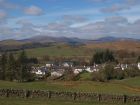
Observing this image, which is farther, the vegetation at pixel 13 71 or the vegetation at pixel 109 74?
the vegetation at pixel 13 71

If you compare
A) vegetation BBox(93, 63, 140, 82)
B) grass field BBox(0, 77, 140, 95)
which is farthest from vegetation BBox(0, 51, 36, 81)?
grass field BBox(0, 77, 140, 95)

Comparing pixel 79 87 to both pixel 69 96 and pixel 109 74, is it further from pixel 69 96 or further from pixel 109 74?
pixel 109 74

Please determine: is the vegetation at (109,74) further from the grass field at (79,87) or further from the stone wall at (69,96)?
the stone wall at (69,96)

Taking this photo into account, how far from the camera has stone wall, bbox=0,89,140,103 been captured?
40.4m

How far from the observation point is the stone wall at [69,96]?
40.4m

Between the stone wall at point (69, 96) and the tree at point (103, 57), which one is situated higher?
the tree at point (103, 57)

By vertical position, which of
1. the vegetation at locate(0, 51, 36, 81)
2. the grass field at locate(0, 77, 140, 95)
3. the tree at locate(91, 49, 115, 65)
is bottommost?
the grass field at locate(0, 77, 140, 95)

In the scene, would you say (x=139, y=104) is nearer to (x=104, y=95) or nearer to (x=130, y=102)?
(x=130, y=102)

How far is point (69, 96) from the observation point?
4144 cm

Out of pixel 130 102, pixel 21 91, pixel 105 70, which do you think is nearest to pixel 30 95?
pixel 21 91

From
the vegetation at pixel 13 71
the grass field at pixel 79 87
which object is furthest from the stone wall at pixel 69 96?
the vegetation at pixel 13 71

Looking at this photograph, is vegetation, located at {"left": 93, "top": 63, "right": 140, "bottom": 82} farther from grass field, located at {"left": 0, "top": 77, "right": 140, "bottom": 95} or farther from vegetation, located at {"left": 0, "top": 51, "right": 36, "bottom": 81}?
grass field, located at {"left": 0, "top": 77, "right": 140, "bottom": 95}

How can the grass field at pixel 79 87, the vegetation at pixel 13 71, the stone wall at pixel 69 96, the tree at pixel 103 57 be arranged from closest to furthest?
→ the stone wall at pixel 69 96 → the grass field at pixel 79 87 → the vegetation at pixel 13 71 → the tree at pixel 103 57

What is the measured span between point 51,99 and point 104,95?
5887 millimetres
